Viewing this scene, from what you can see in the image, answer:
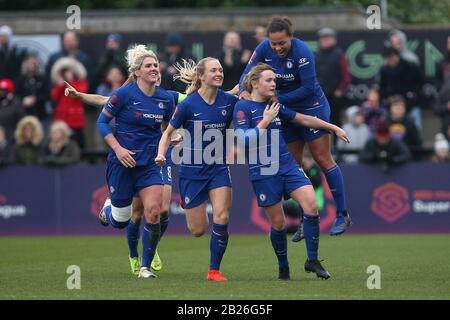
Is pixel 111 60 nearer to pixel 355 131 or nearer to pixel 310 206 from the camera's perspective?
pixel 355 131

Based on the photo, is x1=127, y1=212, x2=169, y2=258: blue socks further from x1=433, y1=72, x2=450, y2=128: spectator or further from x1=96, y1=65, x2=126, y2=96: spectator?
x1=433, y1=72, x2=450, y2=128: spectator

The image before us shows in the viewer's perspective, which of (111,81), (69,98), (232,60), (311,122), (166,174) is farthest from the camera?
(69,98)

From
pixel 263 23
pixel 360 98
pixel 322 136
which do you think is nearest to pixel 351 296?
pixel 322 136

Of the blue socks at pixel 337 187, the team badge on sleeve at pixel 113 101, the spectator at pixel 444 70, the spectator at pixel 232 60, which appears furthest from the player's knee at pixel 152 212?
the spectator at pixel 444 70

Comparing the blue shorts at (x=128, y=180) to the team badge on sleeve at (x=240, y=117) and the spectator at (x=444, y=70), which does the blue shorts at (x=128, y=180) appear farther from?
the spectator at (x=444, y=70)

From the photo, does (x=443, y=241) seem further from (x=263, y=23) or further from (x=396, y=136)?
(x=263, y=23)

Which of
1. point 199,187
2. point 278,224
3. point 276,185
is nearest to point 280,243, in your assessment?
point 278,224

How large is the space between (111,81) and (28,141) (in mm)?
1922

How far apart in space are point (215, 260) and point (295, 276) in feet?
3.29

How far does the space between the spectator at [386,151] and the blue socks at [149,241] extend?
328 inches

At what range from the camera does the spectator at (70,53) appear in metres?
22.4

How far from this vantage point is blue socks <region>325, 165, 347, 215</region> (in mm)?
14141

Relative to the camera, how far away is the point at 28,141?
22.3 metres

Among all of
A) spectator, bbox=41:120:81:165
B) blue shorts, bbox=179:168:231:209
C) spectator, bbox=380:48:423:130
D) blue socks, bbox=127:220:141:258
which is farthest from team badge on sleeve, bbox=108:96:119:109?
spectator, bbox=380:48:423:130
